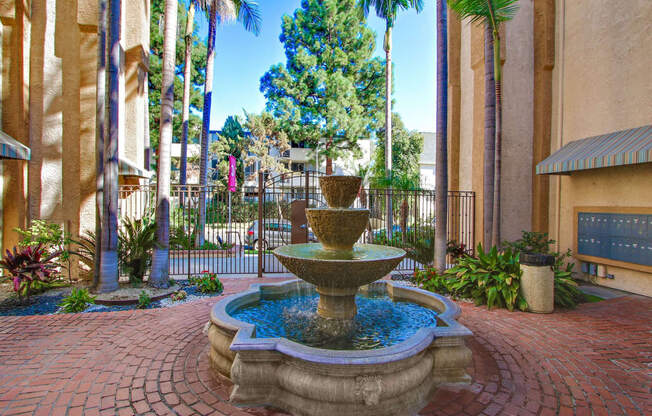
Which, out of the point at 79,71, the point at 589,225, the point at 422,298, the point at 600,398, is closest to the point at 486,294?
the point at 422,298

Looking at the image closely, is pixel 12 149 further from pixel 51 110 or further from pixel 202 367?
pixel 202 367

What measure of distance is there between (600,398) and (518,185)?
7866 mm

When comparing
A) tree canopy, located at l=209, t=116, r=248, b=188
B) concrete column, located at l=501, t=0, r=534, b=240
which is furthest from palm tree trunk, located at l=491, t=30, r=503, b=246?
tree canopy, located at l=209, t=116, r=248, b=188

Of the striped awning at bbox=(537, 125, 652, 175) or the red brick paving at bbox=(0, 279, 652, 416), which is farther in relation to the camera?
the striped awning at bbox=(537, 125, 652, 175)

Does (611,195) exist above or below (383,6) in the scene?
below

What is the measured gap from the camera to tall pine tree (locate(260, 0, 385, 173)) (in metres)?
22.8

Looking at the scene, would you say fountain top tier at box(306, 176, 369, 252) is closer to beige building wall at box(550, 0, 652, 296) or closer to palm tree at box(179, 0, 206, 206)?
beige building wall at box(550, 0, 652, 296)

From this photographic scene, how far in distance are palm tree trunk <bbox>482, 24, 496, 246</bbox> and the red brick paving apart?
278cm

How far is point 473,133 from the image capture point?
34.2 feet

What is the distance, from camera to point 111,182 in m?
7.02

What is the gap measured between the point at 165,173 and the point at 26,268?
3118 millimetres

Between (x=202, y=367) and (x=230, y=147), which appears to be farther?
(x=230, y=147)

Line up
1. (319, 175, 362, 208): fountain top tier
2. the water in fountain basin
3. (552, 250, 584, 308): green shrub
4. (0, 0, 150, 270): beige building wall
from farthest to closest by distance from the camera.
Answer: (0, 0, 150, 270): beige building wall → (552, 250, 584, 308): green shrub → (319, 175, 362, 208): fountain top tier → the water in fountain basin

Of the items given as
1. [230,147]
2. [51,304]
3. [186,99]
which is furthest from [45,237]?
[230,147]
